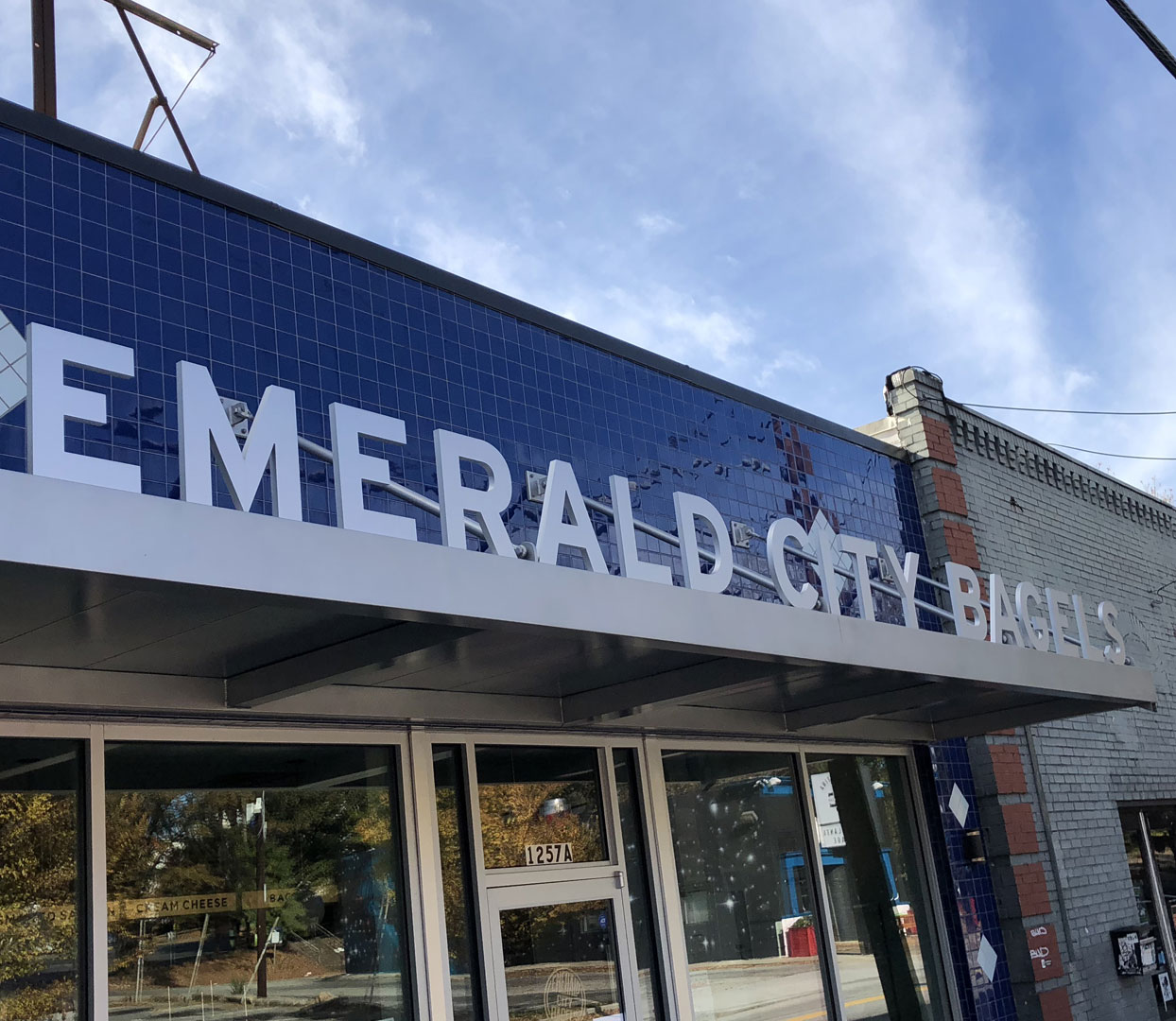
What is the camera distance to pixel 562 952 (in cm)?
681

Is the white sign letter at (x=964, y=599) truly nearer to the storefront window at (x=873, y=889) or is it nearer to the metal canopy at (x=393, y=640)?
the metal canopy at (x=393, y=640)

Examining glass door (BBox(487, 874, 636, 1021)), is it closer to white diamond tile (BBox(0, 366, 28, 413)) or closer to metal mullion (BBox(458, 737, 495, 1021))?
metal mullion (BBox(458, 737, 495, 1021))

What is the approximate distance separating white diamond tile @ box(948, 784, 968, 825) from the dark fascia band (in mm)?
2994

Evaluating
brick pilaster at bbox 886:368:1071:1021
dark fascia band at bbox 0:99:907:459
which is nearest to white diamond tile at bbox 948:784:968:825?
brick pilaster at bbox 886:368:1071:1021

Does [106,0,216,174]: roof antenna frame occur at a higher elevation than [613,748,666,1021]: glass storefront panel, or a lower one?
higher

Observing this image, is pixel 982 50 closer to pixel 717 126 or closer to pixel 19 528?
pixel 19 528

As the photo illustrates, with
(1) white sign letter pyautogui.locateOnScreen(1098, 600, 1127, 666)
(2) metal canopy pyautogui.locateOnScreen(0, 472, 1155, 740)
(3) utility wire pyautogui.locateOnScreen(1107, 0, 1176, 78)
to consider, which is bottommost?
(2) metal canopy pyautogui.locateOnScreen(0, 472, 1155, 740)

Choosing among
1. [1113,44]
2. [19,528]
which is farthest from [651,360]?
[19,528]

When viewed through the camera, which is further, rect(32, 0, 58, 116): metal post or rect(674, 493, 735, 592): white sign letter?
rect(32, 0, 58, 116): metal post

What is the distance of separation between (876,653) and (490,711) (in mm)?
2041

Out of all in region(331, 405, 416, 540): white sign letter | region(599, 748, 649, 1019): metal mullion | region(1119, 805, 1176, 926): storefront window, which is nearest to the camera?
region(331, 405, 416, 540): white sign letter

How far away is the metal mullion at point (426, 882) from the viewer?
6059mm

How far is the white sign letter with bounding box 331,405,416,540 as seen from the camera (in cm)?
445

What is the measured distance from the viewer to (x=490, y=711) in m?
6.64
